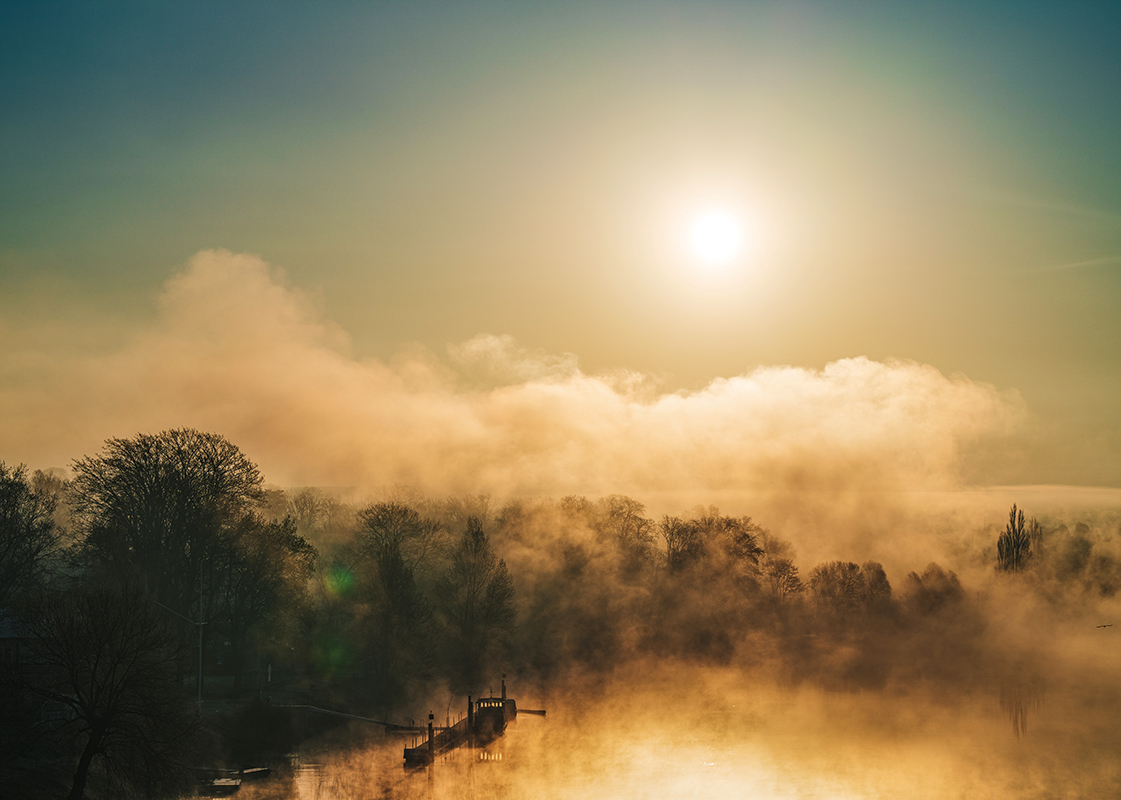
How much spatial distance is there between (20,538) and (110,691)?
22334 mm

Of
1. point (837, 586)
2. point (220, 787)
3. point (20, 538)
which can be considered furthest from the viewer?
point (837, 586)

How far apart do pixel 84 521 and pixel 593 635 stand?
5039 centimetres

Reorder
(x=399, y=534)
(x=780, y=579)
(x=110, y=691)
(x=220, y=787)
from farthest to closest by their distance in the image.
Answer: (x=780, y=579) → (x=399, y=534) → (x=220, y=787) → (x=110, y=691)

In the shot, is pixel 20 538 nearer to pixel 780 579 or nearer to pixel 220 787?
pixel 220 787

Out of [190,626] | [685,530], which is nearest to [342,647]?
[190,626]

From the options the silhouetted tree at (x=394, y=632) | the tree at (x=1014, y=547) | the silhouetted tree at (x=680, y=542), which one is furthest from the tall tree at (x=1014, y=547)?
the silhouetted tree at (x=394, y=632)

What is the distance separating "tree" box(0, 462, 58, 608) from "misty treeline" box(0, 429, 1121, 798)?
6.4 inches

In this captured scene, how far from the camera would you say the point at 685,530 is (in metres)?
95.7

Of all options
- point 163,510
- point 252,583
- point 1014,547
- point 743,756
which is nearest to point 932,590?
point 1014,547

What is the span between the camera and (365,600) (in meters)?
67.3

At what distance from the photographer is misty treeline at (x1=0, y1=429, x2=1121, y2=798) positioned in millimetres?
33812

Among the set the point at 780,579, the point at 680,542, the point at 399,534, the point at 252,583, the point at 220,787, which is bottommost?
the point at 220,787

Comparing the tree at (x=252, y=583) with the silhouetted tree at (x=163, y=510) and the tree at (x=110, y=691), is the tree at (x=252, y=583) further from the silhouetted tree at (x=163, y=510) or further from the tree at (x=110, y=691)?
the tree at (x=110, y=691)

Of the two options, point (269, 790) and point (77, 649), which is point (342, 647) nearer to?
point (269, 790)
